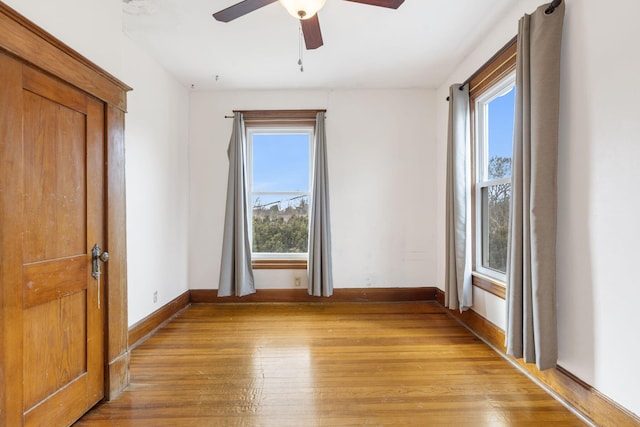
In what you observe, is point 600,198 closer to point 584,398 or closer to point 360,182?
point 584,398

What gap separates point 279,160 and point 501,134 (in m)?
2.42

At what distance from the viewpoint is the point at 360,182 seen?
3682 millimetres

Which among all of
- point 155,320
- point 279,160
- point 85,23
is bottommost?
point 155,320

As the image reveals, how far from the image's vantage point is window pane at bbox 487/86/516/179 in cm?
245

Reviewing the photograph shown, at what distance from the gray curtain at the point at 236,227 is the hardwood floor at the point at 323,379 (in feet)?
1.57

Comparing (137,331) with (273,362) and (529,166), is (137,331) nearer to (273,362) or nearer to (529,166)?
(273,362)

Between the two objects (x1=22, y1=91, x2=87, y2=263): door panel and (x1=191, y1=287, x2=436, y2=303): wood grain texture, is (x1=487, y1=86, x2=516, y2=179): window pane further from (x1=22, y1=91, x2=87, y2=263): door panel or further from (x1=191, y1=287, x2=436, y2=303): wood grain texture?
(x1=22, y1=91, x2=87, y2=263): door panel

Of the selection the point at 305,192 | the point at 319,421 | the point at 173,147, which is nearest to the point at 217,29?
the point at 173,147

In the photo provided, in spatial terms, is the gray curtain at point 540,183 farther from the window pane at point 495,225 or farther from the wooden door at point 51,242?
the wooden door at point 51,242

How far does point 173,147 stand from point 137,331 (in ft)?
6.24

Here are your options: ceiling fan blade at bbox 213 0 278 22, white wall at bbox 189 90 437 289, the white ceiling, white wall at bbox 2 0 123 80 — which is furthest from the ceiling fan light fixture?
white wall at bbox 189 90 437 289

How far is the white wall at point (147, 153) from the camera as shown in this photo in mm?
1771

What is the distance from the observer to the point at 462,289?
2.82 metres

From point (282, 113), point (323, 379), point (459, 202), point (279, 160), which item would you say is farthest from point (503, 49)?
point (323, 379)
